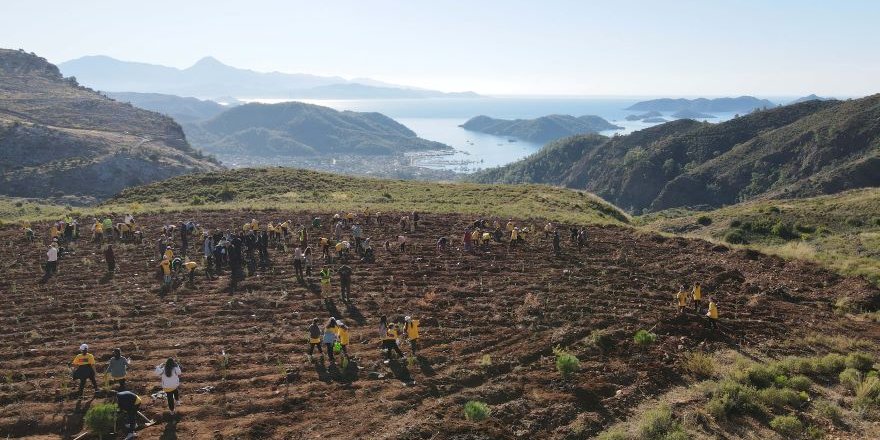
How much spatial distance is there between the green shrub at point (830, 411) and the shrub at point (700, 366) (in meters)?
2.29

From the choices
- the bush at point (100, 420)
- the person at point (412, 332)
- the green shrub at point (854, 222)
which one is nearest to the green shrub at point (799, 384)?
the person at point (412, 332)

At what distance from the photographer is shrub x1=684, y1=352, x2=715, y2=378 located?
571 inches

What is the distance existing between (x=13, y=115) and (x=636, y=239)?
12076 centimetres

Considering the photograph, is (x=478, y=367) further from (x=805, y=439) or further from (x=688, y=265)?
(x=688, y=265)

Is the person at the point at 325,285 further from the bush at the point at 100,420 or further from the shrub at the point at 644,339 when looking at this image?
the shrub at the point at 644,339

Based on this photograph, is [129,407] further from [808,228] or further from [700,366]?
[808,228]

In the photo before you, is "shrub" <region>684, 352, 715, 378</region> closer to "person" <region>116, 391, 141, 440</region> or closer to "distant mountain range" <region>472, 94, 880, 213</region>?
"person" <region>116, 391, 141, 440</region>

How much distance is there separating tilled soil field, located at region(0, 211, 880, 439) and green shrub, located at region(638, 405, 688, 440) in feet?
2.89

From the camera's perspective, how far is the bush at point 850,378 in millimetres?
13820

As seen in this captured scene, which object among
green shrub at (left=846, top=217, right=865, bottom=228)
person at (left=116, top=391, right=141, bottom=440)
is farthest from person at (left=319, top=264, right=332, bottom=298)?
green shrub at (left=846, top=217, right=865, bottom=228)

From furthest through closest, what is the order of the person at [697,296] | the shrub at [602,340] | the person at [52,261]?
the person at [52,261], the person at [697,296], the shrub at [602,340]

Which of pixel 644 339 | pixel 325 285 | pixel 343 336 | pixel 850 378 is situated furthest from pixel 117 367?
pixel 850 378

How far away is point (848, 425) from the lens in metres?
12.2

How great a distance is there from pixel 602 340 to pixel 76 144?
347 ft
